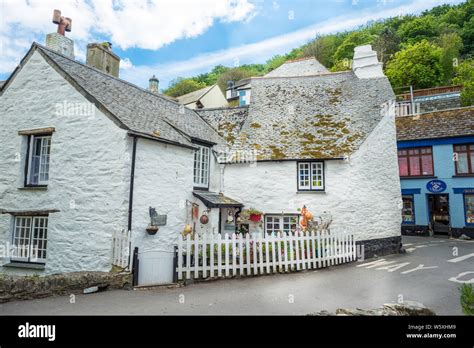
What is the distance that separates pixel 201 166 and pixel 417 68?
106 ft

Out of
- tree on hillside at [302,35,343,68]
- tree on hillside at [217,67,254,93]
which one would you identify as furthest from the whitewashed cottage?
tree on hillside at [217,67,254,93]

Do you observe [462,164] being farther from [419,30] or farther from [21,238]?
[419,30]

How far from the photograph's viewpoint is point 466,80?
32.3m

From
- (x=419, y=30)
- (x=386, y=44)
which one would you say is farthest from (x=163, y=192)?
(x=419, y=30)

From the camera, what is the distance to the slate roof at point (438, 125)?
→ 1961 centimetres

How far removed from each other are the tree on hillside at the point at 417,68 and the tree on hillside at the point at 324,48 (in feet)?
47.8

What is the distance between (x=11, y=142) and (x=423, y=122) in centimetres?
2420

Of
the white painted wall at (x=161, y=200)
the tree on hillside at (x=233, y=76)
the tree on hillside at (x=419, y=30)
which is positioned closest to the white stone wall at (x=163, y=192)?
the white painted wall at (x=161, y=200)

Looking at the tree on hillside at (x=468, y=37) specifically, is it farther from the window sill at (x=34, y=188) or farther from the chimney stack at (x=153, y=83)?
the window sill at (x=34, y=188)

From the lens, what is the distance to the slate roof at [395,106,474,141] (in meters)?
19.6

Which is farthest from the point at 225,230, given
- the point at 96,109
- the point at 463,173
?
the point at 463,173

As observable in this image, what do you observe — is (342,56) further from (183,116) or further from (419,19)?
(183,116)

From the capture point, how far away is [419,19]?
47.9 meters

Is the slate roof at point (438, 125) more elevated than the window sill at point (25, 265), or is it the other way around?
the slate roof at point (438, 125)
